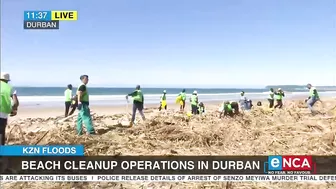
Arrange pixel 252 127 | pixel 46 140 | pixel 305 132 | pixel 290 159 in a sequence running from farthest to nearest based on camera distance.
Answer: pixel 252 127
pixel 305 132
pixel 46 140
pixel 290 159

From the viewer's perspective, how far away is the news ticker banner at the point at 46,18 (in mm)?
3180

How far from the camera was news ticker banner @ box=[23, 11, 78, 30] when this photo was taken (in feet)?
10.4

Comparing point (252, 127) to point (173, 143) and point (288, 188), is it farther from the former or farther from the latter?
point (288, 188)

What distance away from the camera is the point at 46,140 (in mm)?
4016

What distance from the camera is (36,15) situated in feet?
10.5

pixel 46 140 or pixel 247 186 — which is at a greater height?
pixel 46 140

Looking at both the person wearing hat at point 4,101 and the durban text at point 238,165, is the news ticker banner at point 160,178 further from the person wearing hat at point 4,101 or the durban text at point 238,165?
the person wearing hat at point 4,101

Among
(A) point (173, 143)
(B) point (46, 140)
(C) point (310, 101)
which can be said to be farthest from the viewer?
(C) point (310, 101)

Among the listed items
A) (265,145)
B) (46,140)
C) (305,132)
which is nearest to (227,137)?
(265,145)

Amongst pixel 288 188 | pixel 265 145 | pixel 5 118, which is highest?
pixel 5 118

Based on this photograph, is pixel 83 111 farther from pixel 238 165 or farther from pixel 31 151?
pixel 238 165

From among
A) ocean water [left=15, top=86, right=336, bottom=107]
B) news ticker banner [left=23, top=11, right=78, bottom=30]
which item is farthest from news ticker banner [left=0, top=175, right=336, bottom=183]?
ocean water [left=15, top=86, right=336, bottom=107]

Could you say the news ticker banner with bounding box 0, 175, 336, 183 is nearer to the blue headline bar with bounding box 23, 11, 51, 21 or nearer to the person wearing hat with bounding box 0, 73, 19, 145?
the person wearing hat with bounding box 0, 73, 19, 145

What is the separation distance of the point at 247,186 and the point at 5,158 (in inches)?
107
